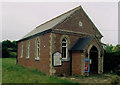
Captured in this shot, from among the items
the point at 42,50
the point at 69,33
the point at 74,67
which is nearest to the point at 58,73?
the point at 74,67

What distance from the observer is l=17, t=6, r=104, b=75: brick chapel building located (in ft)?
43.4

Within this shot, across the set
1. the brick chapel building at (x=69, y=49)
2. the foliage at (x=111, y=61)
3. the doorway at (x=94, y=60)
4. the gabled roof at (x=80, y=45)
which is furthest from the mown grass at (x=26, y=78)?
the foliage at (x=111, y=61)

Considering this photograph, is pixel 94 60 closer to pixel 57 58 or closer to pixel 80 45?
pixel 80 45

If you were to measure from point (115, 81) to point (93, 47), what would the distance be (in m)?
5.39

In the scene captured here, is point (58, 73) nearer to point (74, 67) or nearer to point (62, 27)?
point (74, 67)

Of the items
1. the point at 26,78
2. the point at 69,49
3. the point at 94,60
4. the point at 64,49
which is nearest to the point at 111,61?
the point at 94,60

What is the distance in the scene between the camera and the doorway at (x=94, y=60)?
1420 centimetres

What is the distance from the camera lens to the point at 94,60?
14547 millimetres

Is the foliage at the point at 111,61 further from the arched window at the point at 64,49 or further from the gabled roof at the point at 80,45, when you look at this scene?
the arched window at the point at 64,49

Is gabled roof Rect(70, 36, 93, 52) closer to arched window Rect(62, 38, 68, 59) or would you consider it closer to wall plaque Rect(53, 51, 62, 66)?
arched window Rect(62, 38, 68, 59)

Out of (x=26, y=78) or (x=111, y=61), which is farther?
(x=111, y=61)

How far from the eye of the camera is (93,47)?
14.4 metres

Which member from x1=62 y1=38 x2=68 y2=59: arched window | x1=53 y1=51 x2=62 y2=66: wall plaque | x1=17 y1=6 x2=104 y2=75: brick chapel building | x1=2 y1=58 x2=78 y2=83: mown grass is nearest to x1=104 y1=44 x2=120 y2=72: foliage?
x1=17 y1=6 x2=104 y2=75: brick chapel building

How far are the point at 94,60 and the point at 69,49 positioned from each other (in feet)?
11.5
